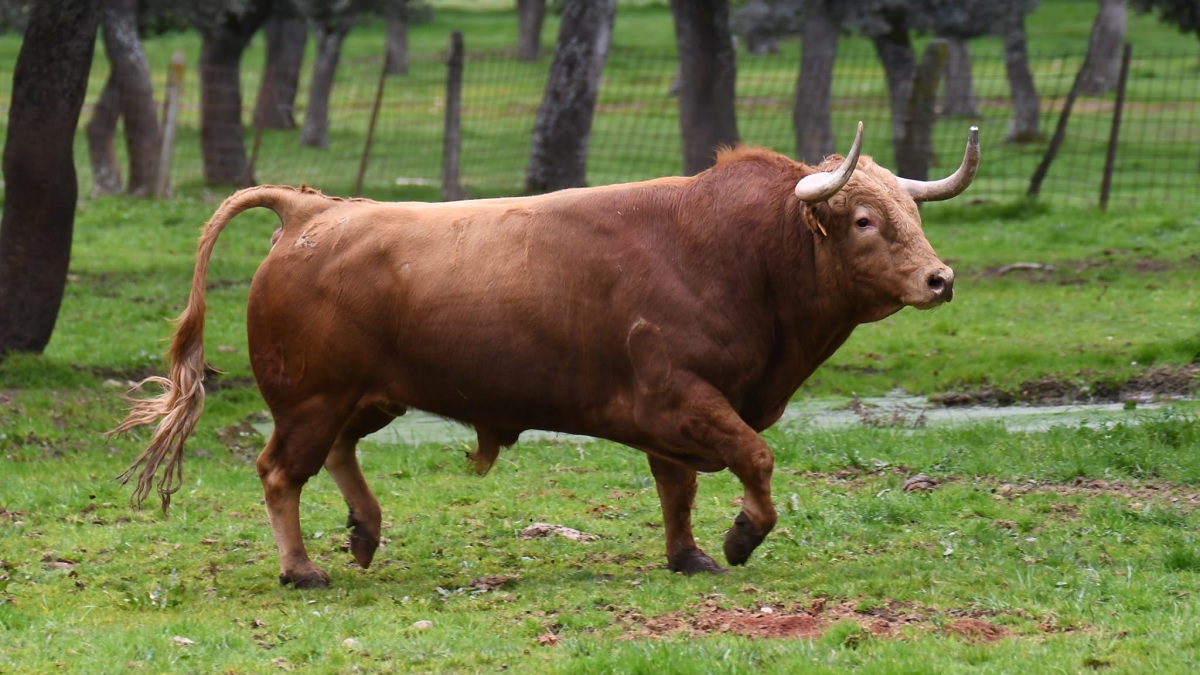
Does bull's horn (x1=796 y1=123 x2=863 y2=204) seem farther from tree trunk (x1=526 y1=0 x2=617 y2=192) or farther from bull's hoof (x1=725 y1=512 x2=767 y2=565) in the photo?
tree trunk (x1=526 y1=0 x2=617 y2=192)

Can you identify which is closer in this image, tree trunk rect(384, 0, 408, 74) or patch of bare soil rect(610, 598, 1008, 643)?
patch of bare soil rect(610, 598, 1008, 643)

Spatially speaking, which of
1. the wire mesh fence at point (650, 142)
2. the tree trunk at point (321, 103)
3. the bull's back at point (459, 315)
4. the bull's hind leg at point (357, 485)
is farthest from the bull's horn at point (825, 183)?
the tree trunk at point (321, 103)

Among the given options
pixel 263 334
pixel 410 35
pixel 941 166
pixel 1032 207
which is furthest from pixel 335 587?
pixel 410 35

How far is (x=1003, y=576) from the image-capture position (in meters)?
6.91

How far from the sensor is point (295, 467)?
25.3ft

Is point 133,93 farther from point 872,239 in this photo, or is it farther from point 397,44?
point 397,44

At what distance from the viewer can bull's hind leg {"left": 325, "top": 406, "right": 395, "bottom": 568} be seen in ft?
26.0

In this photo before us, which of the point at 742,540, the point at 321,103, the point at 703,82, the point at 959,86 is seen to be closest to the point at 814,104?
the point at 703,82

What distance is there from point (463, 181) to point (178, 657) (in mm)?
18201

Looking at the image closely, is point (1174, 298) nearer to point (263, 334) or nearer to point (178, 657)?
point (263, 334)

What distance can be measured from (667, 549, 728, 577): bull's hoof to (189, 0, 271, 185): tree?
17.4 metres

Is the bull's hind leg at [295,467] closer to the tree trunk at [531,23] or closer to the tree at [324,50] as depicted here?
the tree at [324,50]

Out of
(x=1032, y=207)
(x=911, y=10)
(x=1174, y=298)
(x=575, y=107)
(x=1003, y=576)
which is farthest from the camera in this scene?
(x=911, y=10)

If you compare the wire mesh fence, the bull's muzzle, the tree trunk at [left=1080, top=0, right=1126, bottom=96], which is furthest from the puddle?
the tree trunk at [left=1080, top=0, right=1126, bottom=96]
